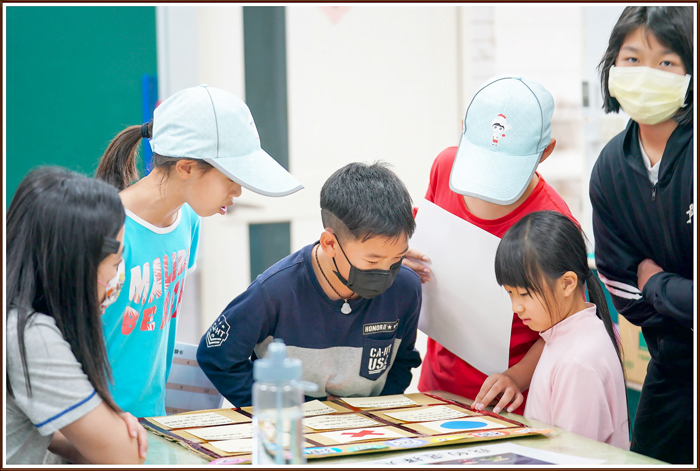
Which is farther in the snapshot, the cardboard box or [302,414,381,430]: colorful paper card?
the cardboard box

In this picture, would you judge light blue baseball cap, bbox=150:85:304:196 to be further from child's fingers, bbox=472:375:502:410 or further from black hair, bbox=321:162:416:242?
child's fingers, bbox=472:375:502:410

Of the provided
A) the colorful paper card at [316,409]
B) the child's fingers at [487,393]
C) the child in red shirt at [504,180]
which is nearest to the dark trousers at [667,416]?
the child in red shirt at [504,180]

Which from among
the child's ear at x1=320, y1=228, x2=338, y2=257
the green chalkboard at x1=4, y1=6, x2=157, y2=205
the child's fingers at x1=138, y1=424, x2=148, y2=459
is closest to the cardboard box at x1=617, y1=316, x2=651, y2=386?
the child's ear at x1=320, y1=228, x2=338, y2=257

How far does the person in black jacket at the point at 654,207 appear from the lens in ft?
4.12

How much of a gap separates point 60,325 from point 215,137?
468 millimetres

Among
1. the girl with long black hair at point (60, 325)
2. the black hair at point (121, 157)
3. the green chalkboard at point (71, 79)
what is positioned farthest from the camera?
the green chalkboard at point (71, 79)

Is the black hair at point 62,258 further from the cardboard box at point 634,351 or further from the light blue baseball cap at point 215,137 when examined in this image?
the cardboard box at point 634,351

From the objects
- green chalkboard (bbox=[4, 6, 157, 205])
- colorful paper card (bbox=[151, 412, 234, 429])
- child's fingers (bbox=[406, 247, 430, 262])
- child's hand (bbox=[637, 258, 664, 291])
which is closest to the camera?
colorful paper card (bbox=[151, 412, 234, 429])

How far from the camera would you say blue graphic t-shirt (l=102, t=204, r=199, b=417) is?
134 centimetres

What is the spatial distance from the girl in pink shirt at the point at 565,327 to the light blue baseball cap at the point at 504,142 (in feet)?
0.32

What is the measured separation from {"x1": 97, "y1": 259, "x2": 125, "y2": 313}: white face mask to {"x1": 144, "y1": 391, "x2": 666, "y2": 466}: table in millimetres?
253

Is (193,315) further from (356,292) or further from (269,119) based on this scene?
(356,292)

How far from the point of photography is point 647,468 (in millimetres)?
1009

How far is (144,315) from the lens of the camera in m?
1.38
